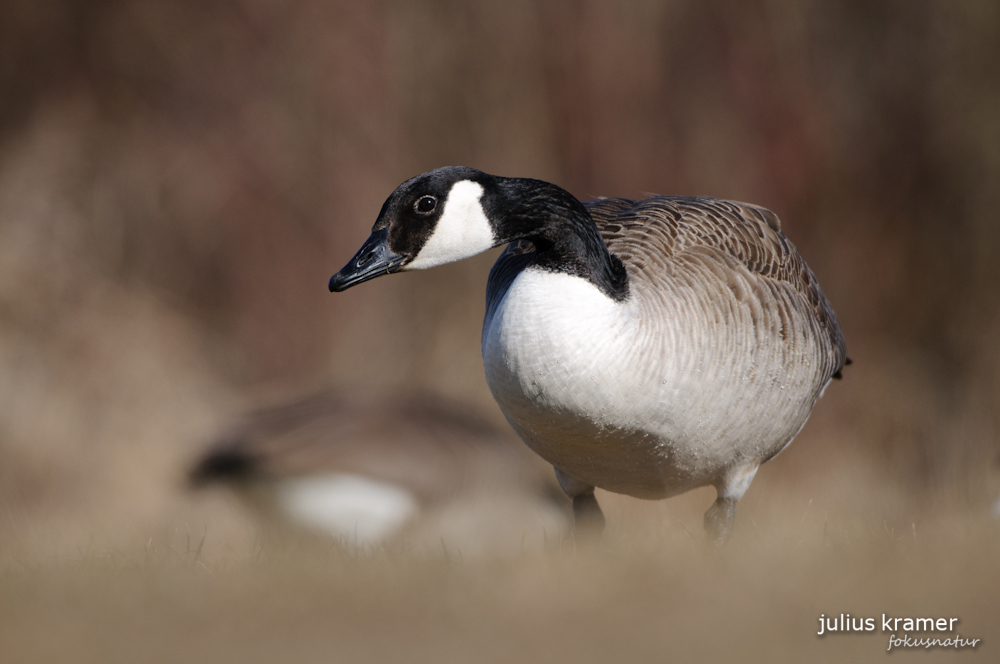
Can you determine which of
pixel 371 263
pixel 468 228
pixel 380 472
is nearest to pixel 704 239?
pixel 468 228

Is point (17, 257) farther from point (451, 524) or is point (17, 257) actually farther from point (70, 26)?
point (451, 524)

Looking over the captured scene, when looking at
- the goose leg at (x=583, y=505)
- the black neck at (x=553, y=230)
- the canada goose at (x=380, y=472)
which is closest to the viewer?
the black neck at (x=553, y=230)

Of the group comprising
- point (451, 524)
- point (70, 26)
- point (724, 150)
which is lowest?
point (451, 524)

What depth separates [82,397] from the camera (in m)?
5.29

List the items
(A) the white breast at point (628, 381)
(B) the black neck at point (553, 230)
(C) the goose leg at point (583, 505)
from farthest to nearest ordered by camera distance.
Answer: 1. (C) the goose leg at point (583, 505)
2. (B) the black neck at point (553, 230)
3. (A) the white breast at point (628, 381)

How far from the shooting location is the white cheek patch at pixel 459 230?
8.21 feet

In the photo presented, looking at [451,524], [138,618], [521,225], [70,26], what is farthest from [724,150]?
[138,618]

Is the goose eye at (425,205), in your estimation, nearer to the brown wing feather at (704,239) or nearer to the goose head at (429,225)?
the goose head at (429,225)

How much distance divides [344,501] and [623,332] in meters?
3.02

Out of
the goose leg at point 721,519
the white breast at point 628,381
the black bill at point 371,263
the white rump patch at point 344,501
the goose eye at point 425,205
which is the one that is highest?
the goose eye at point 425,205

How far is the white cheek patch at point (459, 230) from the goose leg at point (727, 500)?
4.20ft

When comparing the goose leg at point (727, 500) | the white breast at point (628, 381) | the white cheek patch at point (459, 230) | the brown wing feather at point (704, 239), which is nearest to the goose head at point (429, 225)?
the white cheek patch at point (459, 230)

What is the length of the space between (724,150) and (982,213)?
5.66ft

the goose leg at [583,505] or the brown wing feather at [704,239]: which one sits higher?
the brown wing feather at [704,239]
